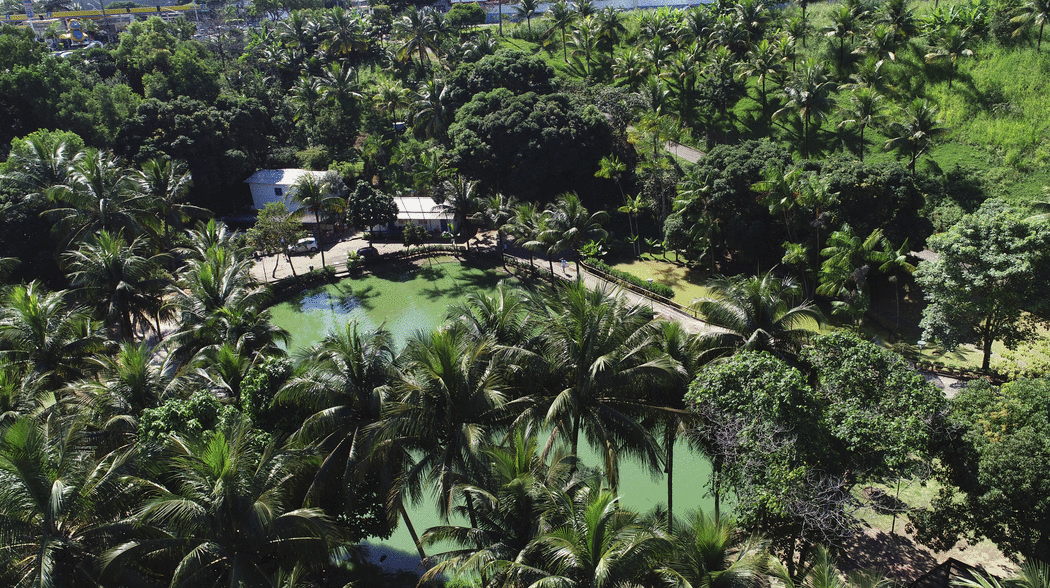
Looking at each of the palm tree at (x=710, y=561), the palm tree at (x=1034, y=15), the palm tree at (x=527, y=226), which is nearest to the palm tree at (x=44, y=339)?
the palm tree at (x=527, y=226)

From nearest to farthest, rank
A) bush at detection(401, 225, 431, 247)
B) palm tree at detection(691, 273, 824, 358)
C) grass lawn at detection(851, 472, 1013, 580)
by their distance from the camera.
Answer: grass lawn at detection(851, 472, 1013, 580) < palm tree at detection(691, 273, 824, 358) < bush at detection(401, 225, 431, 247)

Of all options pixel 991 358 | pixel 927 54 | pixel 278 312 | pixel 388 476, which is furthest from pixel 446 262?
pixel 927 54

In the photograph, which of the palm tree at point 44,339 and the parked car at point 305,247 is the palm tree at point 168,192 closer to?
the parked car at point 305,247

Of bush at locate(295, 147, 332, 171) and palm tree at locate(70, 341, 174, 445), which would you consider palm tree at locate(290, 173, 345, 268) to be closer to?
bush at locate(295, 147, 332, 171)

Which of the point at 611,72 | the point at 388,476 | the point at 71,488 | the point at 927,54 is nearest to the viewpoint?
the point at 71,488

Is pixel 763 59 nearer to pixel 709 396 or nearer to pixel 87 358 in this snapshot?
pixel 709 396

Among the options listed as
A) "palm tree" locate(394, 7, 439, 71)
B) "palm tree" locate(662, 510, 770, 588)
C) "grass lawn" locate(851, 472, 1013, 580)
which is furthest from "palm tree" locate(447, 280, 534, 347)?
"palm tree" locate(394, 7, 439, 71)
